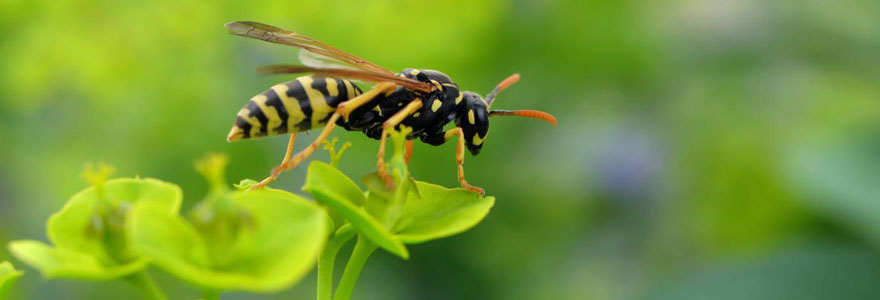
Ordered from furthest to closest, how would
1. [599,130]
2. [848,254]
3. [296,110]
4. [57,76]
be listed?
1. [599,130]
2. [57,76]
3. [848,254]
4. [296,110]

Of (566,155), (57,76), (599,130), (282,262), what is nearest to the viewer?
(282,262)

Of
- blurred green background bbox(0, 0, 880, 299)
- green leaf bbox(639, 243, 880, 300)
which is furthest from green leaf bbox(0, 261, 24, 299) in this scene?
green leaf bbox(639, 243, 880, 300)

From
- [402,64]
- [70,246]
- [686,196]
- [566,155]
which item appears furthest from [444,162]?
[70,246]

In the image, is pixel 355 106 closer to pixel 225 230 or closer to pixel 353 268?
pixel 353 268

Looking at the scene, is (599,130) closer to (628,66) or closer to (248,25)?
(628,66)

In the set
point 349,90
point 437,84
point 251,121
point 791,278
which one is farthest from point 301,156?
point 791,278

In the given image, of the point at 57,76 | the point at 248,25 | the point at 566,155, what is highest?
the point at 57,76
